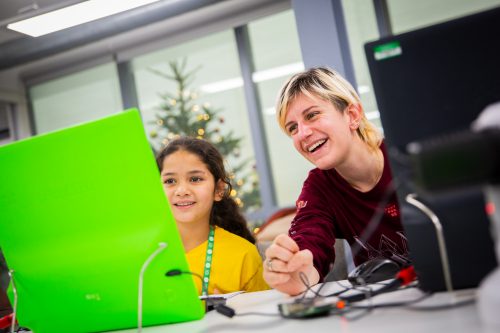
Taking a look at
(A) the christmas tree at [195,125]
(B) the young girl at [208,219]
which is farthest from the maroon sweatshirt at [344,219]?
(A) the christmas tree at [195,125]

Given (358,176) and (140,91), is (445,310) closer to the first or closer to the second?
(358,176)

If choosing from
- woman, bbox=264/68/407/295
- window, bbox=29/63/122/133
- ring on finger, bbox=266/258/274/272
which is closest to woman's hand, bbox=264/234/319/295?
ring on finger, bbox=266/258/274/272

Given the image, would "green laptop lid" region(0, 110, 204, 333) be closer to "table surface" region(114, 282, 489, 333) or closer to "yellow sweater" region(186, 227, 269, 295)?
"table surface" region(114, 282, 489, 333)

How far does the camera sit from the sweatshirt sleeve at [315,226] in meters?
1.32

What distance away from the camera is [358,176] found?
61.2 inches

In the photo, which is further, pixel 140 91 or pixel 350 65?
pixel 140 91

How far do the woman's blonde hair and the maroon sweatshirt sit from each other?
0.15 meters

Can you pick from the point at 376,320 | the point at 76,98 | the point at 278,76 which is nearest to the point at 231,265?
the point at 376,320

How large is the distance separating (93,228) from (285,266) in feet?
1.42

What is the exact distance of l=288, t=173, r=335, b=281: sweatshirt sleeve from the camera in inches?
51.8

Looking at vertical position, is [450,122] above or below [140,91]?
below

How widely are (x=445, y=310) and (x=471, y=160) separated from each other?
27cm

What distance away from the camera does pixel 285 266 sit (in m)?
1.08

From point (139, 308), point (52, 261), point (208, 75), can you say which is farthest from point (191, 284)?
point (208, 75)
